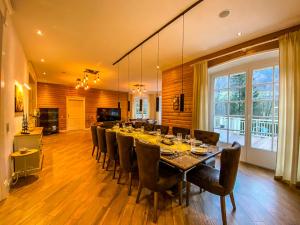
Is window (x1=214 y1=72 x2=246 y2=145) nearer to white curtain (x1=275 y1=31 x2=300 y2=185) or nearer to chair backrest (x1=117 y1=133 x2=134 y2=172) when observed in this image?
white curtain (x1=275 y1=31 x2=300 y2=185)

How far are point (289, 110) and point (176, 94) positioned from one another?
2.93 meters

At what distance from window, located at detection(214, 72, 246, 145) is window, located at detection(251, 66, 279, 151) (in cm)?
26

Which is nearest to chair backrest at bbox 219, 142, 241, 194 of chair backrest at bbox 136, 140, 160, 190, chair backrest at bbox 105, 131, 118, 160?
chair backrest at bbox 136, 140, 160, 190

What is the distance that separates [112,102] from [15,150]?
323 inches

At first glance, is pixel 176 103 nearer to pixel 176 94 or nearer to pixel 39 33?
pixel 176 94

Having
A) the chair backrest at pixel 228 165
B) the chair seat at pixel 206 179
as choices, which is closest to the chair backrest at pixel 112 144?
the chair seat at pixel 206 179

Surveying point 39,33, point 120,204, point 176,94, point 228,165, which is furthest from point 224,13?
point 39,33

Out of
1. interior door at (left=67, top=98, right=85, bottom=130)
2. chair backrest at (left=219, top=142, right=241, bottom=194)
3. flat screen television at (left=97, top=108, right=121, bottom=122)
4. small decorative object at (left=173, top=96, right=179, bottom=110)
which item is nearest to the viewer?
chair backrest at (left=219, top=142, right=241, bottom=194)

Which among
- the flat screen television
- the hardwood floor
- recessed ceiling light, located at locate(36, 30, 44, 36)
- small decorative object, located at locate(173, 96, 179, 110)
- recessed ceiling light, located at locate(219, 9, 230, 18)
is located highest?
recessed ceiling light, located at locate(219, 9, 230, 18)

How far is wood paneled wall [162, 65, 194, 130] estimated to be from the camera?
4664 millimetres

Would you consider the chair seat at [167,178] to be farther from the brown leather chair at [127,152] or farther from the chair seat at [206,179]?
the brown leather chair at [127,152]

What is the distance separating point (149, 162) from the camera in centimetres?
191

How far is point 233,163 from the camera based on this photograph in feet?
5.81

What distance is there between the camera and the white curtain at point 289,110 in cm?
262
